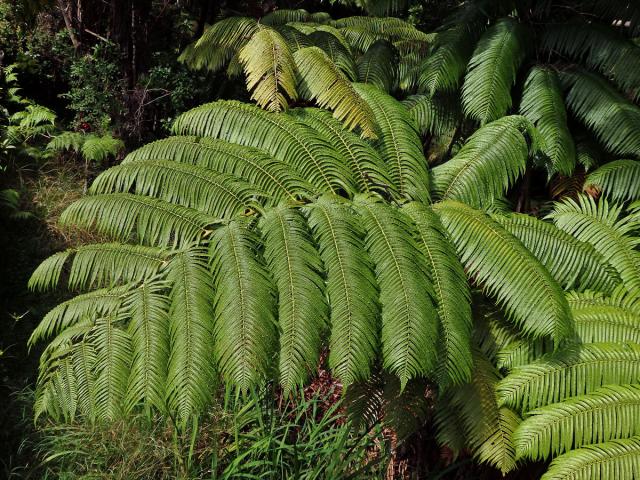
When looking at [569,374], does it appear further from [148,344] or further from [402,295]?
[148,344]

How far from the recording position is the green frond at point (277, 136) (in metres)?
2.66

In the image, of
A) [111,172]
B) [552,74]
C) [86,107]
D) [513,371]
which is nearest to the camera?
[513,371]

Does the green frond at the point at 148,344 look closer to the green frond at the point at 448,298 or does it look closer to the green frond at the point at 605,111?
the green frond at the point at 448,298

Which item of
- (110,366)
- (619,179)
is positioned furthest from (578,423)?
(110,366)

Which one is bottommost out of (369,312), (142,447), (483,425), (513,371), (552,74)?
(142,447)

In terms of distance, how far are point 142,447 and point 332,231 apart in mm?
2310

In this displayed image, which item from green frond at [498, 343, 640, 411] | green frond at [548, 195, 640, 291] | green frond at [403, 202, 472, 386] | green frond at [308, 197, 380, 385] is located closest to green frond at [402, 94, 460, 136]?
green frond at [548, 195, 640, 291]

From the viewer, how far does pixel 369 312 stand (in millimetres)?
2141

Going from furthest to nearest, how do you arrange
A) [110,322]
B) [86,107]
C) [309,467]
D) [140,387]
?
1. [86,107]
2. [309,467]
3. [110,322]
4. [140,387]

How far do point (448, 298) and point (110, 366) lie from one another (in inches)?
42.6

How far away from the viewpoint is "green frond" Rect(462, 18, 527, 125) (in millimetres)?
2984

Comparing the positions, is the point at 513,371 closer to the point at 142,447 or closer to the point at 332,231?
the point at 332,231

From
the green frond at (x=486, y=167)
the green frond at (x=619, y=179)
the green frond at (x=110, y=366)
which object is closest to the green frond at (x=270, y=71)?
the green frond at (x=486, y=167)

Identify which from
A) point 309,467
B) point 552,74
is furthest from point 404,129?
point 309,467
